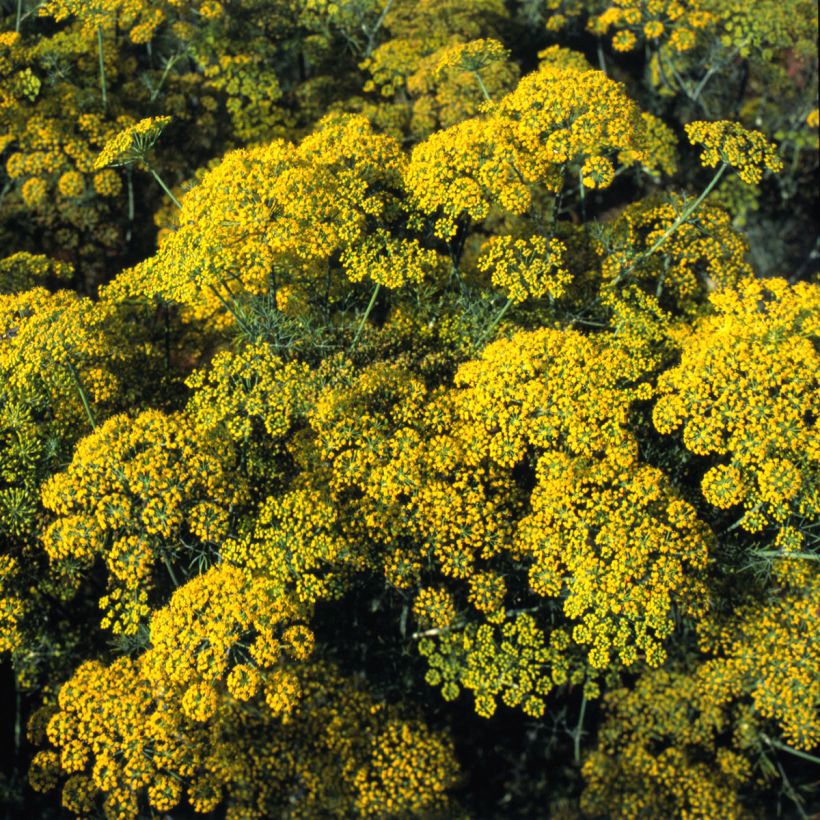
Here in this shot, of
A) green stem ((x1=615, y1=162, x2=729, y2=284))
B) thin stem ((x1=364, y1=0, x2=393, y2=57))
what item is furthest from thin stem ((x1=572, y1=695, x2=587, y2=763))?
thin stem ((x1=364, y1=0, x2=393, y2=57))

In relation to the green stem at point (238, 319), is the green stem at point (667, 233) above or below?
below

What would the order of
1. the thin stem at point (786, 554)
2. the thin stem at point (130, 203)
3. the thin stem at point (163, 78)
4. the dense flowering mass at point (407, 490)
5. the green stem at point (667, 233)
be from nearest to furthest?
the dense flowering mass at point (407, 490)
the thin stem at point (786, 554)
the green stem at point (667, 233)
the thin stem at point (130, 203)
the thin stem at point (163, 78)

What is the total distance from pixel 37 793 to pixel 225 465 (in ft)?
28.7

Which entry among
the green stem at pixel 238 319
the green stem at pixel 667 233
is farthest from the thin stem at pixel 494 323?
the green stem at pixel 238 319

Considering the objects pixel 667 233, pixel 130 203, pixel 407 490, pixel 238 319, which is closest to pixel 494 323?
pixel 667 233

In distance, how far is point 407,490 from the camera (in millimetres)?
12828

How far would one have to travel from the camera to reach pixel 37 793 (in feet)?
52.1

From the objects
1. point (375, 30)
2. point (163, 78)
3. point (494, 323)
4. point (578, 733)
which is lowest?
point (578, 733)

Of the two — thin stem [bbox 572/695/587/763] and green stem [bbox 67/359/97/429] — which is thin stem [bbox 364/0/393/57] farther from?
thin stem [bbox 572/695/587/763]

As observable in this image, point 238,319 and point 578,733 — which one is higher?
point 238,319

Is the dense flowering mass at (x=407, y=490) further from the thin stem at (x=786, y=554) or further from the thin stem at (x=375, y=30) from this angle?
the thin stem at (x=375, y=30)

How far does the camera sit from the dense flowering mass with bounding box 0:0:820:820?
12641 mm

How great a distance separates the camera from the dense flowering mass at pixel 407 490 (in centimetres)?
1264

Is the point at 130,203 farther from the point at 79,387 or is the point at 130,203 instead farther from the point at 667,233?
the point at 667,233
